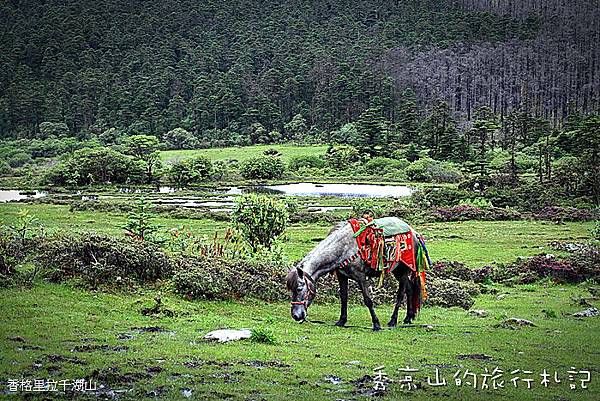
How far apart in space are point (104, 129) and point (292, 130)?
3944cm

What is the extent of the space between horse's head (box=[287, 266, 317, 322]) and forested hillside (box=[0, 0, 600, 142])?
293 feet

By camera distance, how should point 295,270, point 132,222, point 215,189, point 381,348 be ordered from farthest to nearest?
point 215,189 → point 132,222 → point 295,270 → point 381,348

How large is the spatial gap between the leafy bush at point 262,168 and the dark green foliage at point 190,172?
481 centimetres

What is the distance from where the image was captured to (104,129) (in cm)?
13125

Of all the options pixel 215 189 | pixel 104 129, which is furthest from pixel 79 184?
pixel 104 129

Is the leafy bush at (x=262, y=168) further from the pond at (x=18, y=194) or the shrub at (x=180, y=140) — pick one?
the shrub at (x=180, y=140)

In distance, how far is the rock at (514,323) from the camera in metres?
14.2

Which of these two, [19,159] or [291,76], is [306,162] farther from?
[291,76]

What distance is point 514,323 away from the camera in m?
14.4

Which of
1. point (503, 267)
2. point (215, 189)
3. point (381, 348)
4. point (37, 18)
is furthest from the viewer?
point (37, 18)

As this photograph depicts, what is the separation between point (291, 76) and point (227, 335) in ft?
460

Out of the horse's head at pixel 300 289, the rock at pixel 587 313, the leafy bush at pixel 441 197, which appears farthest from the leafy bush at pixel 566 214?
the horse's head at pixel 300 289

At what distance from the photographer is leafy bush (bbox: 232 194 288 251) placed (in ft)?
70.7

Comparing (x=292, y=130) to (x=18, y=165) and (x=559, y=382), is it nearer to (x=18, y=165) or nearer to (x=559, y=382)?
(x=18, y=165)
